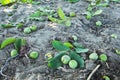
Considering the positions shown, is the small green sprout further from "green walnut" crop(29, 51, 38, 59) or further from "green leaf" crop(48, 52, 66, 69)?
"green walnut" crop(29, 51, 38, 59)

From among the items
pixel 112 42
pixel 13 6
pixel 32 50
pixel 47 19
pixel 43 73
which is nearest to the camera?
pixel 43 73

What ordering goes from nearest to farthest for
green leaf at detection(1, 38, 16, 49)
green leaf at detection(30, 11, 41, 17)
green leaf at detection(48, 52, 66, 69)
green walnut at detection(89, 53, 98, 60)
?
green leaf at detection(48, 52, 66, 69), green walnut at detection(89, 53, 98, 60), green leaf at detection(1, 38, 16, 49), green leaf at detection(30, 11, 41, 17)

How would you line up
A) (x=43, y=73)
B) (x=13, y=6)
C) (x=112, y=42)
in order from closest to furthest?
(x=43, y=73)
(x=112, y=42)
(x=13, y=6)

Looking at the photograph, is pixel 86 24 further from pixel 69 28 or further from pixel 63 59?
pixel 63 59

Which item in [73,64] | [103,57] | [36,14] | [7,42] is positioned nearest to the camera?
[73,64]

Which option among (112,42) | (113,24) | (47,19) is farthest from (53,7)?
(112,42)

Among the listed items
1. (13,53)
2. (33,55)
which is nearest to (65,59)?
(33,55)

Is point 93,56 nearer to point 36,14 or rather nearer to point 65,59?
point 65,59

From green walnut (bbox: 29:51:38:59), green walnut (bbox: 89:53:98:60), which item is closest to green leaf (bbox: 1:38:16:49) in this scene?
green walnut (bbox: 29:51:38:59)

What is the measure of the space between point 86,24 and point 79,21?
83 millimetres

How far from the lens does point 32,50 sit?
2.46 meters

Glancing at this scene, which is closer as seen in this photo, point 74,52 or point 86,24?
point 74,52

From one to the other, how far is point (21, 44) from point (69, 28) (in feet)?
2.00

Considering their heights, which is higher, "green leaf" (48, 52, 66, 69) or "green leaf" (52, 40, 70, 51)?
"green leaf" (52, 40, 70, 51)
